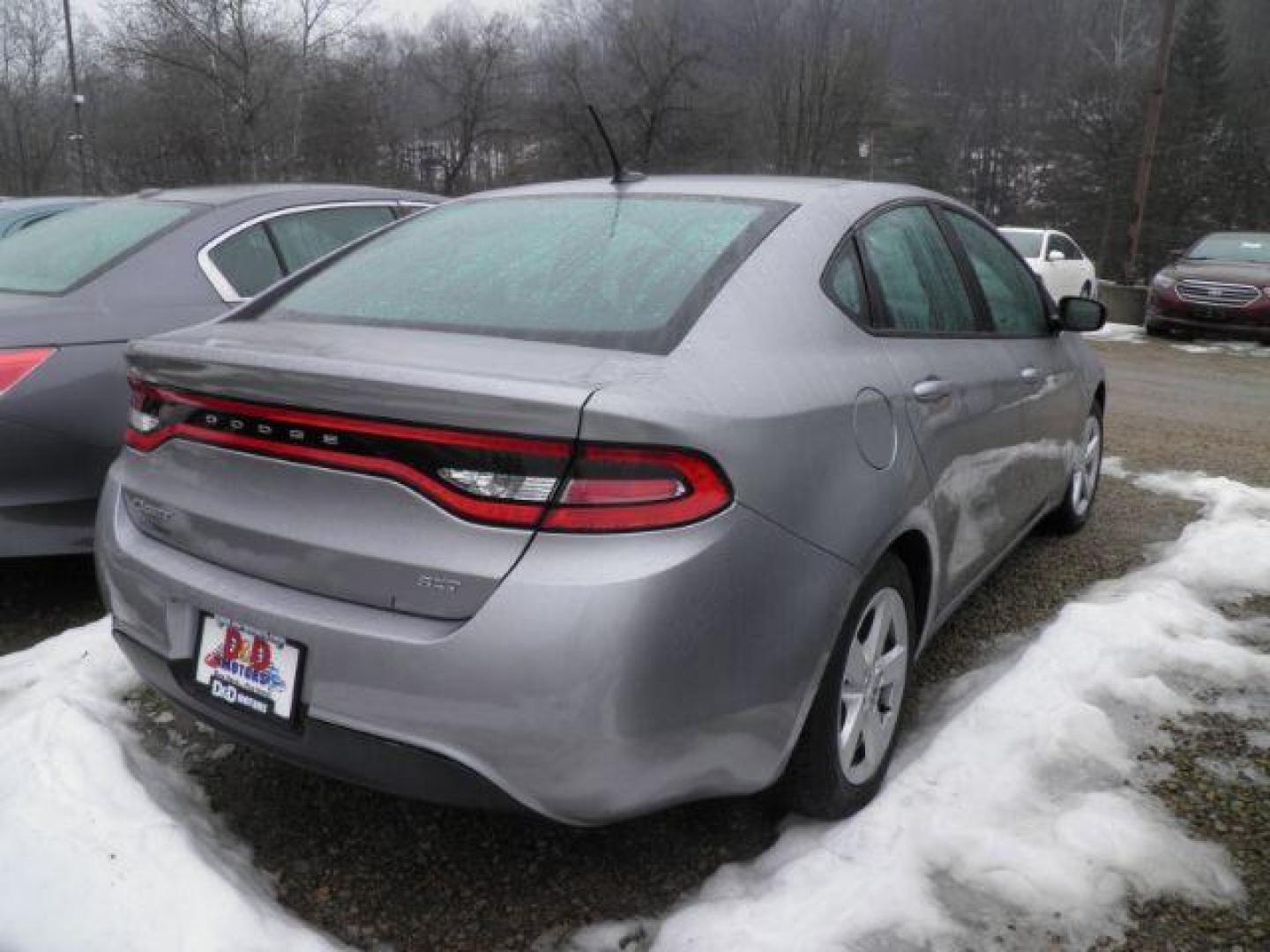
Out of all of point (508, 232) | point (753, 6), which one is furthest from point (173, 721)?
point (753, 6)

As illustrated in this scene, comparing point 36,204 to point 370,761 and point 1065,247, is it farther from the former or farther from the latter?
point 1065,247

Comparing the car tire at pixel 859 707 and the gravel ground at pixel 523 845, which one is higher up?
the car tire at pixel 859 707

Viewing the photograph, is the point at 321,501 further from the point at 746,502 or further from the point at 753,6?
the point at 753,6

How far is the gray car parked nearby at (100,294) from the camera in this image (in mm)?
3244

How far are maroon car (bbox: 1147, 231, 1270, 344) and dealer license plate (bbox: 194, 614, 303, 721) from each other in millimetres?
14305

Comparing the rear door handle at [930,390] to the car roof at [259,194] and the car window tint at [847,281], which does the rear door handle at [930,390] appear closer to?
the car window tint at [847,281]

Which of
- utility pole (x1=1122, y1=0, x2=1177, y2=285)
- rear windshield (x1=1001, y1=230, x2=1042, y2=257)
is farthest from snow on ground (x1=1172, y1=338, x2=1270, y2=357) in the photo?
utility pole (x1=1122, y1=0, x2=1177, y2=285)

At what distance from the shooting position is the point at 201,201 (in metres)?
4.31

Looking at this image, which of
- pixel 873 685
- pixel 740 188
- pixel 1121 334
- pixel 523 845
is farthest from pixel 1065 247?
pixel 523 845

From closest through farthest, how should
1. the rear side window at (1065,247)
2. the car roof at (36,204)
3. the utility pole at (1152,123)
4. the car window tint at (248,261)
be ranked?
the car window tint at (248,261) < the car roof at (36,204) < the rear side window at (1065,247) < the utility pole at (1152,123)

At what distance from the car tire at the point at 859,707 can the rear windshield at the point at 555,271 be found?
0.76 metres

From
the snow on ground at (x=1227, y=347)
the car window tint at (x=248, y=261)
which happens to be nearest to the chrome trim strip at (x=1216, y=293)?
the snow on ground at (x=1227, y=347)

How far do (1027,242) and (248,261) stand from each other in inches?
548

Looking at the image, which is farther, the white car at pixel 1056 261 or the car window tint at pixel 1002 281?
the white car at pixel 1056 261
